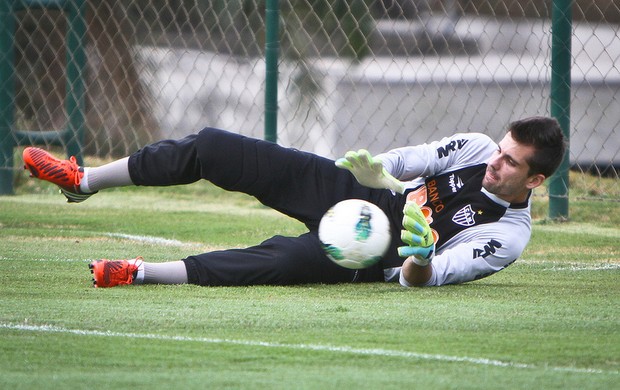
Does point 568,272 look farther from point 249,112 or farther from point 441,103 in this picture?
point 249,112

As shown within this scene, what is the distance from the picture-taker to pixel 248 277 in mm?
4781

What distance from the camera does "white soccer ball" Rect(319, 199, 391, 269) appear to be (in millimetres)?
4398

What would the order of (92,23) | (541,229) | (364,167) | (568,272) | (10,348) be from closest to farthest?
(10,348), (364,167), (568,272), (541,229), (92,23)

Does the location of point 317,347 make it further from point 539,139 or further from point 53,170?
point 53,170

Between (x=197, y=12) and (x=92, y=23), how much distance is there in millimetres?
915

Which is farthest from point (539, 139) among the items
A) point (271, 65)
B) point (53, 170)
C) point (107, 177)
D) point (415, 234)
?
point (271, 65)

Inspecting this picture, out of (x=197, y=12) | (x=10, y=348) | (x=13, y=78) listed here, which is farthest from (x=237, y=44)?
(x=10, y=348)

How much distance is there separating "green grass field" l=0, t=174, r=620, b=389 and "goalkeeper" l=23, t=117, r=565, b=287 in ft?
0.33

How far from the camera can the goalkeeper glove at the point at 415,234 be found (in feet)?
14.2

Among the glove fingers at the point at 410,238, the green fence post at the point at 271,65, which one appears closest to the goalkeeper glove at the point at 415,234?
the glove fingers at the point at 410,238

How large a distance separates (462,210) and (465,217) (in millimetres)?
32

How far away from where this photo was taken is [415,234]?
436 cm

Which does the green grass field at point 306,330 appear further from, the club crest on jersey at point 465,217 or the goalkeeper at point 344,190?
the club crest on jersey at point 465,217

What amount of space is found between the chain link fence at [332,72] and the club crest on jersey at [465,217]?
123 inches
